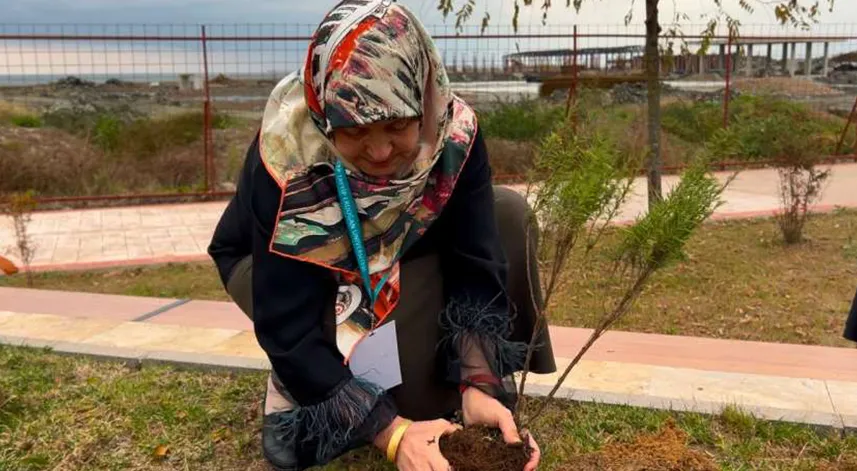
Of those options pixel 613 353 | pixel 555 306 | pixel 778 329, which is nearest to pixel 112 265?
pixel 555 306

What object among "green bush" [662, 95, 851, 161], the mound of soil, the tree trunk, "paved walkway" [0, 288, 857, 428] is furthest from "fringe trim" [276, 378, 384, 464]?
"green bush" [662, 95, 851, 161]

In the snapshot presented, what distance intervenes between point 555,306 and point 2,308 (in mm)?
2946

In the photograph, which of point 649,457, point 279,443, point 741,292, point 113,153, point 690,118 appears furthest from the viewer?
point 690,118

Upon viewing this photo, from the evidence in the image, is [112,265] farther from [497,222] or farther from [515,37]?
[515,37]

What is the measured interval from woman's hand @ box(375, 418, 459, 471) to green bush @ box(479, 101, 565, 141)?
334 inches

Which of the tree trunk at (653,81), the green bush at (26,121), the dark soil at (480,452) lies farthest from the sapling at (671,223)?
the green bush at (26,121)

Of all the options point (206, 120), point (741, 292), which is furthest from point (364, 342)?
point (206, 120)

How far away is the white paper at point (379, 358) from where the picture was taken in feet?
6.47

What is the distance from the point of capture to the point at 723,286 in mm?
4898

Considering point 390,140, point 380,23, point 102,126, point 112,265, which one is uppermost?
point 380,23

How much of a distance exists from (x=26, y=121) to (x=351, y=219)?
36.5ft

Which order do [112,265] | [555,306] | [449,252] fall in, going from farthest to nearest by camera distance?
1. [112,265]
2. [555,306]
3. [449,252]

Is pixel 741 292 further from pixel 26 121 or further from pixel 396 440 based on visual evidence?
pixel 26 121

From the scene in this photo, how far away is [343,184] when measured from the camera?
1777 millimetres
